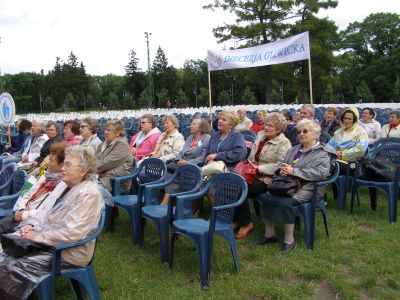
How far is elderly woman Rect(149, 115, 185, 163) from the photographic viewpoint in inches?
229

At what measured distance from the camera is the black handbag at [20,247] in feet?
8.27

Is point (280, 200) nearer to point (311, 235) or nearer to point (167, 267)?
point (311, 235)

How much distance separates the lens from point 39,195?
11.7 ft

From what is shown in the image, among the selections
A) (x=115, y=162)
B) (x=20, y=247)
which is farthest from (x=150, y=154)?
(x=20, y=247)

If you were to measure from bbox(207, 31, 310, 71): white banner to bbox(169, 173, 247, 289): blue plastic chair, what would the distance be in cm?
588

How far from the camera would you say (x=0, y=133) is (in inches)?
475

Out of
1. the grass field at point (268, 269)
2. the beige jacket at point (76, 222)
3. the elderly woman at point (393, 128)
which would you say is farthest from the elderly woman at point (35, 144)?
the elderly woman at point (393, 128)

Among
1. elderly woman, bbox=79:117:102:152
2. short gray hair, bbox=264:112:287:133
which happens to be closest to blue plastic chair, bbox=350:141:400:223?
short gray hair, bbox=264:112:287:133

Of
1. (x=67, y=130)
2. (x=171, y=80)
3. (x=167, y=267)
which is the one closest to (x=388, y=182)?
(x=167, y=267)

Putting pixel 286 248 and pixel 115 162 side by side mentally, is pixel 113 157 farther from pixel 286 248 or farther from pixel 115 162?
pixel 286 248

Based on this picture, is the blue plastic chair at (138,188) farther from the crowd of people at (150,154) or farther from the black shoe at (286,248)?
the black shoe at (286,248)

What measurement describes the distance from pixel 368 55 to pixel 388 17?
5.32m

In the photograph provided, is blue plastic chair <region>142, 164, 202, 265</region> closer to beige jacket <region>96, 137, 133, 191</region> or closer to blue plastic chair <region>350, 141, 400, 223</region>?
beige jacket <region>96, 137, 133, 191</region>

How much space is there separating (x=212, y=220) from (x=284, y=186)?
3.31ft
